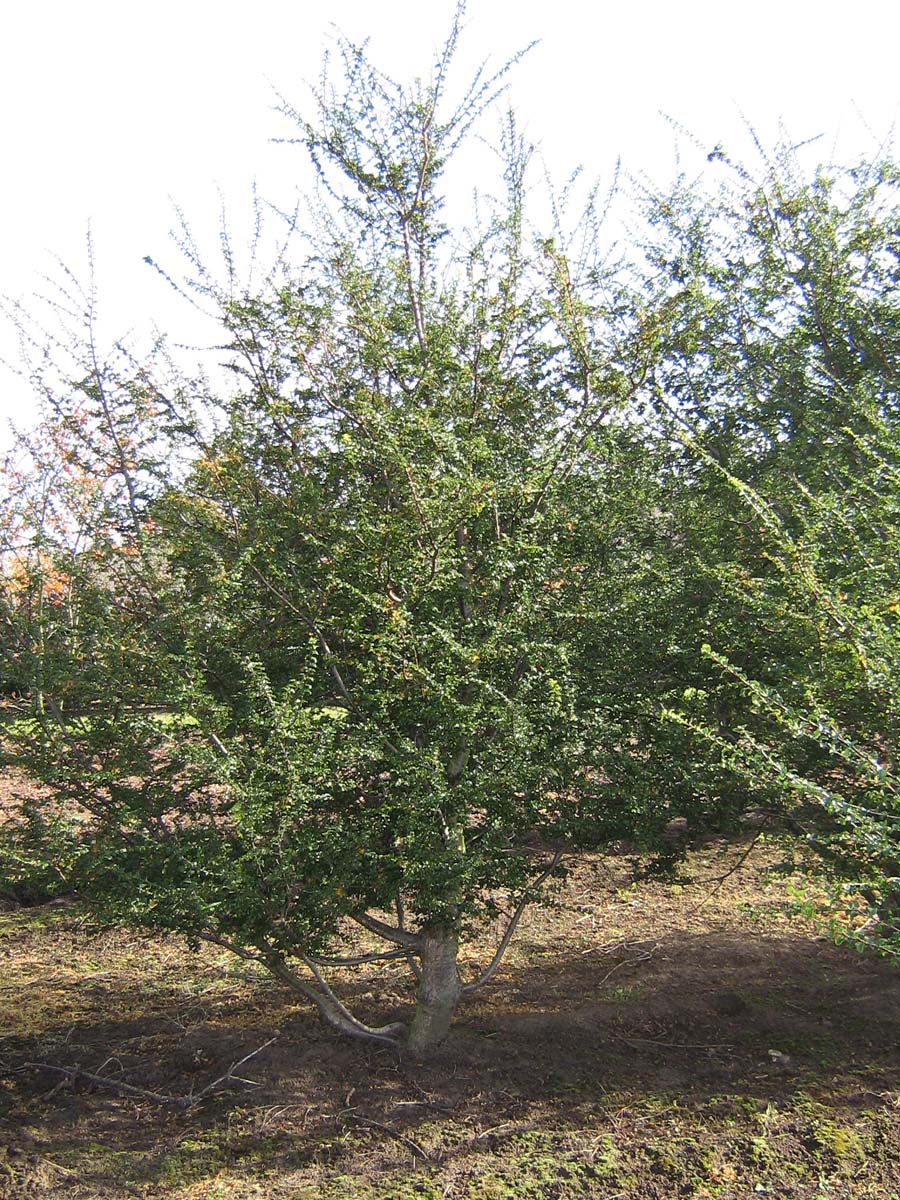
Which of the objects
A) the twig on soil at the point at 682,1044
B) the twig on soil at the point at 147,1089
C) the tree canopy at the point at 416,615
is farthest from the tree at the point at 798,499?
the twig on soil at the point at 147,1089

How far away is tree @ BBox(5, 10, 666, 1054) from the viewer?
339cm

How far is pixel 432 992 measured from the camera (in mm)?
4102

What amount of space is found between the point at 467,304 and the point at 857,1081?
12.7 ft

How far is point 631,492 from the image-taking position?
4066mm

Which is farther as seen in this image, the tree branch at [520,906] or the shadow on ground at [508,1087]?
the tree branch at [520,906]

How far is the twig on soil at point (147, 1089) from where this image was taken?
148 inches

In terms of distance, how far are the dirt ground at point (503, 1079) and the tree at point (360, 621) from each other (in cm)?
42

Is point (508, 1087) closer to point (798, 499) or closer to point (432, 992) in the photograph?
point (432, 992)

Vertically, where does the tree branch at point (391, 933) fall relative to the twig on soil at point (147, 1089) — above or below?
above

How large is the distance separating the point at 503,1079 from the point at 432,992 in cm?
48

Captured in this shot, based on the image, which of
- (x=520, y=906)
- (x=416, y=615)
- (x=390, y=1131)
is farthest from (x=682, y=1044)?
(x=416, y=615)

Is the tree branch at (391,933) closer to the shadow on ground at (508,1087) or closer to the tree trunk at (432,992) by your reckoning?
the tree trunk at (432,992)

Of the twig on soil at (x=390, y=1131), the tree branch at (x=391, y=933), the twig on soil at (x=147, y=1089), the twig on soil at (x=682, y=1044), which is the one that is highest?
the tree branch at (x=391, y=933)

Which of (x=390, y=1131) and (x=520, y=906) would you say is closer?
(x=390, y=1131)
